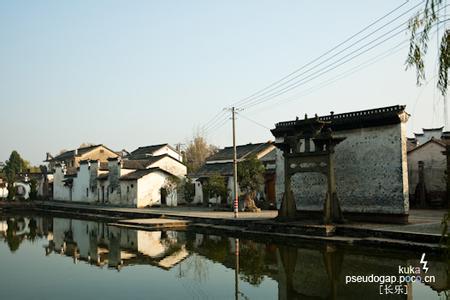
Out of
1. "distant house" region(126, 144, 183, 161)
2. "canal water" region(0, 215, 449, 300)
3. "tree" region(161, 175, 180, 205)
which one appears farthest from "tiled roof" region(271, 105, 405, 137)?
"distant house" region(126, 144, 183, 161)

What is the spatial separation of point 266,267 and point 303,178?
847cm

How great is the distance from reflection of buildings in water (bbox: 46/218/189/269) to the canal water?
0.04 meters

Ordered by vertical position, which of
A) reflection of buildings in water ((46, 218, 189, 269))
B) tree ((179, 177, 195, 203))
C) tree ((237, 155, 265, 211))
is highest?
tree ((237, 155, 265, 211))

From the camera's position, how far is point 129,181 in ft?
122

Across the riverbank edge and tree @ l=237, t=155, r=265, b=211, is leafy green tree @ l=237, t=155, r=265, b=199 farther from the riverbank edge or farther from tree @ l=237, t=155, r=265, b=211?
the riverbank edge

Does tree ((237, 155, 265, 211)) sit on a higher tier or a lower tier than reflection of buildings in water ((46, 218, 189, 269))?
higher

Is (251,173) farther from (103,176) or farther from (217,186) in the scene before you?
(103,176)

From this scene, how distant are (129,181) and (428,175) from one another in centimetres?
2267

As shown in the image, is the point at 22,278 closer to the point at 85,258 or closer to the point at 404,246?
the point at 85,258

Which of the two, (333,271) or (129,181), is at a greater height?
(129,181)

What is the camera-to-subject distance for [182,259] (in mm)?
14695

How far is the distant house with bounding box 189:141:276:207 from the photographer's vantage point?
1185 inches

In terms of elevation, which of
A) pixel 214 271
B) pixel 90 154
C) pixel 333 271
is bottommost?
pixel 214 271

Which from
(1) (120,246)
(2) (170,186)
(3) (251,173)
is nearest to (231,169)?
(3) (251,173)
